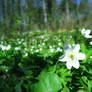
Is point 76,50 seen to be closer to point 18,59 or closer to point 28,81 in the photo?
point 28,81

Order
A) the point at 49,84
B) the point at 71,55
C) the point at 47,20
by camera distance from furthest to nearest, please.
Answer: the point at 47,20, the point at 71,55, the point at 49,84

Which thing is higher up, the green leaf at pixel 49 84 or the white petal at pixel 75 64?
the white petal at pixel 75 64

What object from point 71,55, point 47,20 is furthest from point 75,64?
point 47,20

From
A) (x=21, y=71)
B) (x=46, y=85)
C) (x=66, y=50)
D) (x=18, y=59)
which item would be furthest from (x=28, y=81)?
(x=66, y=50)

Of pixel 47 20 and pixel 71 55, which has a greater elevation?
pixel 47 20

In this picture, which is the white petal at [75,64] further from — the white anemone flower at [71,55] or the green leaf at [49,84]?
the green leaf at [49,84]

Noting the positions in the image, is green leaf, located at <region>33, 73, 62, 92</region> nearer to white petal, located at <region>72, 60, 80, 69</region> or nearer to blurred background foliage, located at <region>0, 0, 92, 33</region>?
white petal, located at <region>72, 60, 80, 69</region>

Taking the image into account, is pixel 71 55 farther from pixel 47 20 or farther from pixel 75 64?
pixel 47 20

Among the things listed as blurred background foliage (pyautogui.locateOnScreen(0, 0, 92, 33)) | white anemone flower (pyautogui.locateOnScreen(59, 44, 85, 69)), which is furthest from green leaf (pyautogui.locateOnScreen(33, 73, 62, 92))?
blurred background foliage (pyautogui.locateOnScreen(0, 0, 92, 33))

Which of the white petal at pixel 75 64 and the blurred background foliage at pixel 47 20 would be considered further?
the blurred background foliage at pixel 47 20

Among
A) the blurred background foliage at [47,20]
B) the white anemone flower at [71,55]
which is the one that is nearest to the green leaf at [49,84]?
the white anemone flower at [71,55]

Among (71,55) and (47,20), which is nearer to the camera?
(71,55)
